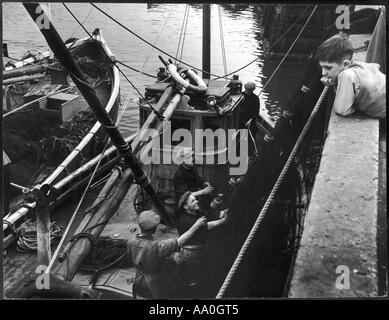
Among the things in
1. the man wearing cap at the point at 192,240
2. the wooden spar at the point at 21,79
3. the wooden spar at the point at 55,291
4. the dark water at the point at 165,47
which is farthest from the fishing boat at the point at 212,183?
the dark water at the point at 165,47

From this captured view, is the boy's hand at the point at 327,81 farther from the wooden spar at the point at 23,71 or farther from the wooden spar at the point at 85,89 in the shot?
the wooden spar at the point at 23,71

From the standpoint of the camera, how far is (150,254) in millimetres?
5230

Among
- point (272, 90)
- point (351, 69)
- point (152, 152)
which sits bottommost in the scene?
point (272, 90)

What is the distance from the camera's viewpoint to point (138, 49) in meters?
22.5

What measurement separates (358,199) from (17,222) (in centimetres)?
737

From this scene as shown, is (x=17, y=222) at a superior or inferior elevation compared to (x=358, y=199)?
inferior

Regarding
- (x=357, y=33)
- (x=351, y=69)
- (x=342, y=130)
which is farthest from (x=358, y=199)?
(x=357, y=33)

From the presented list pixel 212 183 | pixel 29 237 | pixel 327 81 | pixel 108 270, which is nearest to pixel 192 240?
pixel 212 183

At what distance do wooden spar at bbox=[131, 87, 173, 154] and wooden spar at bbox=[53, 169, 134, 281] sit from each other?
53cm

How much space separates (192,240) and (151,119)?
105 inches

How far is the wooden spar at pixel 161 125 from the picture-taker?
23.5 feet

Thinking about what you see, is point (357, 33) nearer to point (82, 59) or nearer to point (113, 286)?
point (113, 286)

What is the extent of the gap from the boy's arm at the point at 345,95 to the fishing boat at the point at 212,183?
69 centimetres

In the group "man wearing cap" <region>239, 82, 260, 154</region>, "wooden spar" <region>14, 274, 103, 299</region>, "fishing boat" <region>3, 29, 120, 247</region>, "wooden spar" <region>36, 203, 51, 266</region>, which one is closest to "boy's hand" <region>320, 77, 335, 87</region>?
"wooden spar" <region>14, 274, 103, 299</region>
